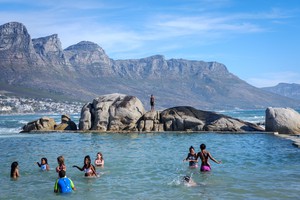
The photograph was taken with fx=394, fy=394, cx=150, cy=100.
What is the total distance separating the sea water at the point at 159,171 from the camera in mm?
17363

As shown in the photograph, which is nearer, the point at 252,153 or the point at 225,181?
the point at 225,181

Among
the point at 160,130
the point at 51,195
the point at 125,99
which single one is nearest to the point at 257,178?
the point at 51,195

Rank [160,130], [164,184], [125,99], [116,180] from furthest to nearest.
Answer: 1. [125,99]
2. [160,130]
3. [116,180]
4. [164,184]

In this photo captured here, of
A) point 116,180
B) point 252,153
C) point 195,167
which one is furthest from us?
point 252,153

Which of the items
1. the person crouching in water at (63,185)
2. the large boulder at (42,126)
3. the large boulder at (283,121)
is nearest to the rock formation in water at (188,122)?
the large boulder at (283,121)

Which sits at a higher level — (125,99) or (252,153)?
(125,99)

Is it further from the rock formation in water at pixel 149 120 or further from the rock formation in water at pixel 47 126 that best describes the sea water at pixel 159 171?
the rock formation in water at pixel 47 126

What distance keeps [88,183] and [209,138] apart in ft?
77.3

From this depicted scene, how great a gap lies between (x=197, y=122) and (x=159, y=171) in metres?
26.8

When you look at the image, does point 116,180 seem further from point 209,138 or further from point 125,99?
point 125,99

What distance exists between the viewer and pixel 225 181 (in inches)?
772

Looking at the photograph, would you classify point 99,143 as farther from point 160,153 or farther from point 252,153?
point 252,153

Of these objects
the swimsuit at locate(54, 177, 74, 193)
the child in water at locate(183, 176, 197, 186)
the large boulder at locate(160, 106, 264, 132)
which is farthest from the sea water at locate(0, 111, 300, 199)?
the large boulder at locate(160, 106, 264, 132)

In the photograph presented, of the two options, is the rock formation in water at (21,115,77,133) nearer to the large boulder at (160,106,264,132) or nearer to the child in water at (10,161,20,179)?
the large boulder at (160,106,264,132)
